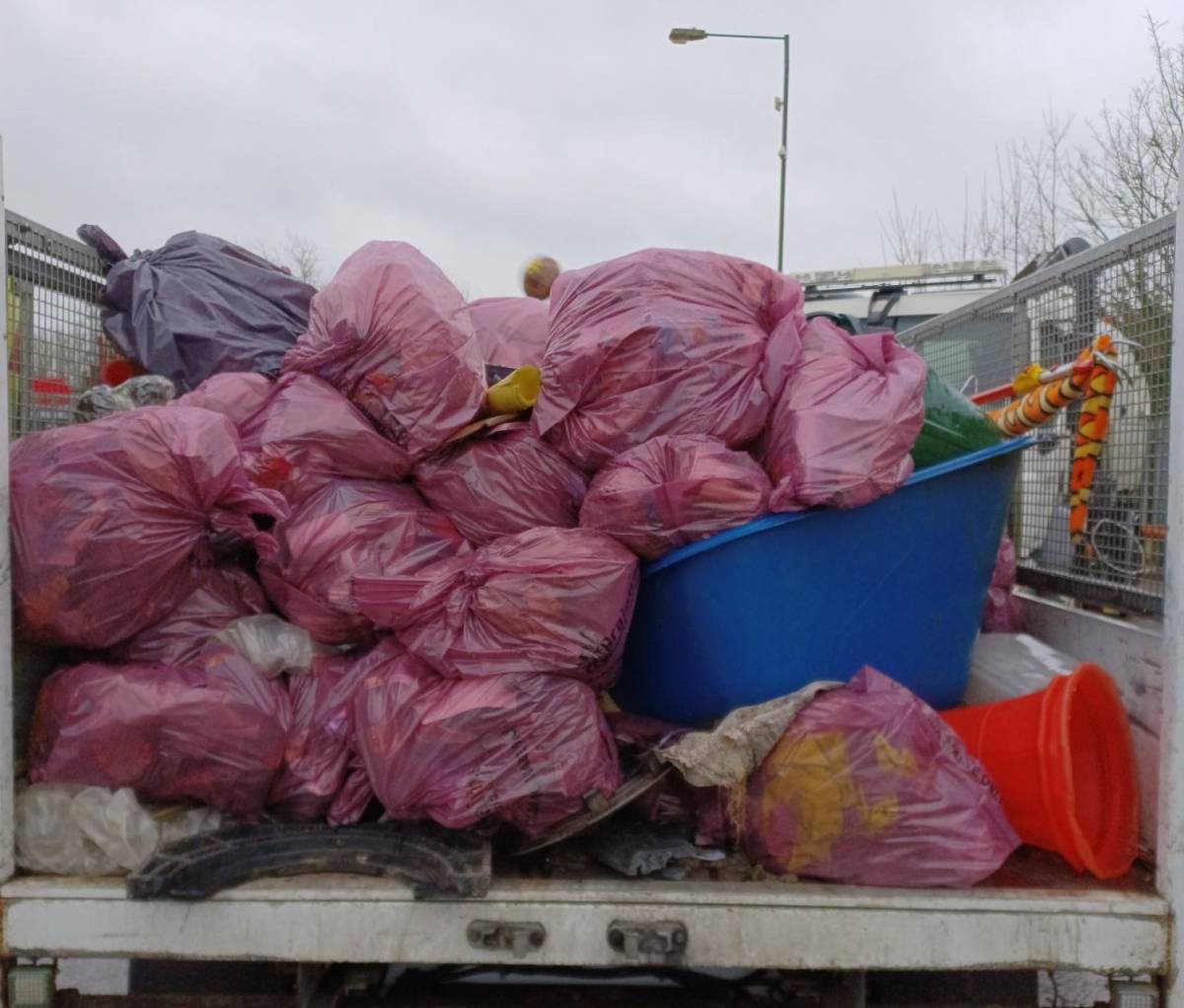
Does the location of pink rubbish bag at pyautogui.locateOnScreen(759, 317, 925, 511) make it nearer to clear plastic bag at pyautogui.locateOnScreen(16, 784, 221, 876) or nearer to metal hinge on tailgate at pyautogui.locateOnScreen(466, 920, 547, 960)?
metal hinge on tailgate at pyautogui.locateOnScreen(466, 920, 547, 960)

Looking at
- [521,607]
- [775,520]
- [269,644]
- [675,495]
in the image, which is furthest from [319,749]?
[775,520]

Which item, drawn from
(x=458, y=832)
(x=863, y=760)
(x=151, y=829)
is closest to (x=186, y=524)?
(x=151, y=829)

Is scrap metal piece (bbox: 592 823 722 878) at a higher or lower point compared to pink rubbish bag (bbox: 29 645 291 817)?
lower

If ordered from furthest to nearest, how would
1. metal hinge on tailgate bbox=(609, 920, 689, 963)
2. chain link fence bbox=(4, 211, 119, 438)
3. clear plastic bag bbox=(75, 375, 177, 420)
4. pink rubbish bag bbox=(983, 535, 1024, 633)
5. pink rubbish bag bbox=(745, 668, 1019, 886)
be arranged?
pink rubbish bag bbox=(983, 535, 1024, 633)
clear plastic bag bbox=(75, 375, 177, 420)
chain link fence bbox=(4, 211, 119, 438)
pink rubbish bag bbox=(745, 668, 1019, 886)
metal hinge on tailgate bbox=(609, 920, 689, 963)

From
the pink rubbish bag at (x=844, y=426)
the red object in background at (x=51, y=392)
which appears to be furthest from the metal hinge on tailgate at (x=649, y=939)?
the red object in background at (x=51, y=392)

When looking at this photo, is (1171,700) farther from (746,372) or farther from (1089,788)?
(746,372)

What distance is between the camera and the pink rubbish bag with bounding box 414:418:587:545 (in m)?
2.38

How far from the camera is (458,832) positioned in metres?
1.94

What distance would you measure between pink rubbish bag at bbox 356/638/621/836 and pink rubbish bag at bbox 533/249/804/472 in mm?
609

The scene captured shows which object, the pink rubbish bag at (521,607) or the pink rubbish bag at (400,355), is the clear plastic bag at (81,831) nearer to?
the pink rubbish bag at (521,607)

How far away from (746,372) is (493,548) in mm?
673

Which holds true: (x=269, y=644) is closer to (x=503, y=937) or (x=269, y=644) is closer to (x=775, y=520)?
(x=503, y=937)

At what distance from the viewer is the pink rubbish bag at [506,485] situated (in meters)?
2.38

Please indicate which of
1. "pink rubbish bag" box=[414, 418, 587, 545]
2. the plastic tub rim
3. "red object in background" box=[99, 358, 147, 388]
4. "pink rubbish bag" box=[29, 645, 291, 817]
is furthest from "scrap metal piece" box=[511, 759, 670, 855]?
"red object in background" box=[99, 358, 147, 388]
